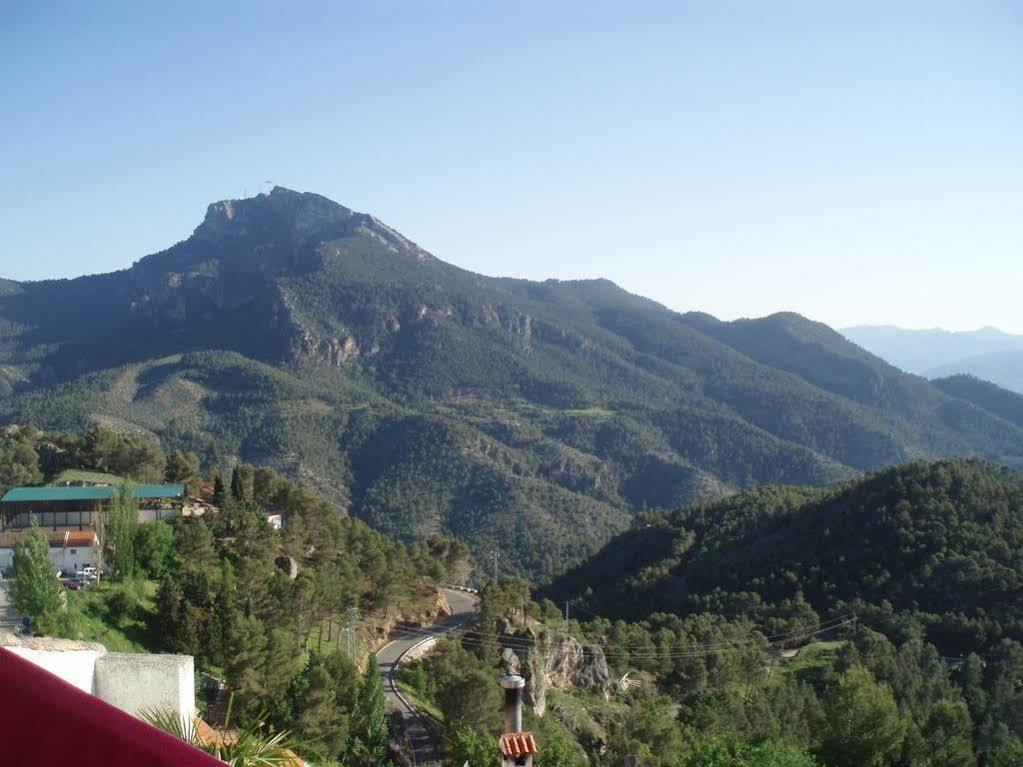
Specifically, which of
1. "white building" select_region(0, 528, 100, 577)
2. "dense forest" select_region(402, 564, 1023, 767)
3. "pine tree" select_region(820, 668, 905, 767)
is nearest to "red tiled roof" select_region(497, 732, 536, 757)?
"dense forest" select_region(402, 564, 1023, 767)

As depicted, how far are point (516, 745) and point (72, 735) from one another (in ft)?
15.7

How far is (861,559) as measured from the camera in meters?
49.0

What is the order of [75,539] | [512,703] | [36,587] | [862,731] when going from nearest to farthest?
[512,703] → [36,587] → [862,731] → [75,539]

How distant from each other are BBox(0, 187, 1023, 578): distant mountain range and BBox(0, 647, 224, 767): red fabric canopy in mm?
81991

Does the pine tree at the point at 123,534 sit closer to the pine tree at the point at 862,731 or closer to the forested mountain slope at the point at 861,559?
the pine tree at the point at 862,731

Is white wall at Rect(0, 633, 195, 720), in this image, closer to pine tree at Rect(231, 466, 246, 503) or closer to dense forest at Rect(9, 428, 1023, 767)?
dense forest at Rect(9, 428, 1023, 767)

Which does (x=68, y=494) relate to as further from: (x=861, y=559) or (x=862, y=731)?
(x=861, y=559)

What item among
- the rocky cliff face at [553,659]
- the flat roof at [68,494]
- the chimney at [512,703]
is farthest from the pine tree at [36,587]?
the chimney at [512,703]

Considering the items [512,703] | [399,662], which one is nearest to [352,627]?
[399,662]

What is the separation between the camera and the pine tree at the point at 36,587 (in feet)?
63.1

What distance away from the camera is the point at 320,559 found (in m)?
36.7

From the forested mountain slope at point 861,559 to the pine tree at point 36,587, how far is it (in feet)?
119

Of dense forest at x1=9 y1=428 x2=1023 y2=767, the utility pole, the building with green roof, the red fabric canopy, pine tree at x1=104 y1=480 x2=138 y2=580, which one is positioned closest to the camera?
the red fabric canopy

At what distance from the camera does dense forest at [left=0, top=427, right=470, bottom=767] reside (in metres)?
20.5
